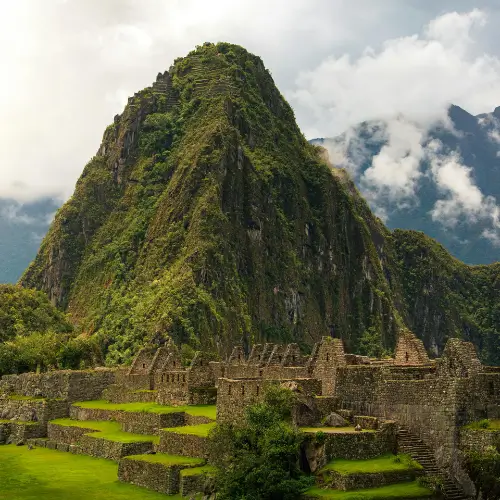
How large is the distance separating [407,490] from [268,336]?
141 m

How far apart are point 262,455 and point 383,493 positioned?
13.8 feet

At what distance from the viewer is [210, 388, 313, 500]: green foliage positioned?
2464cm

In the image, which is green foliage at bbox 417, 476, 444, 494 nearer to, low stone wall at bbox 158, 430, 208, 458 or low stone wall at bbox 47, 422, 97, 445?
low stone wall at bbox 158, 430, 208, 458

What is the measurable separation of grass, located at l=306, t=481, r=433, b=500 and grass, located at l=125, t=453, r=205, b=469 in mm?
7409

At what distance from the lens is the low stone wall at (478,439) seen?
22797mm

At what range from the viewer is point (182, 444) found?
32000 mm

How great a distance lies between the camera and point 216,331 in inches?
5463

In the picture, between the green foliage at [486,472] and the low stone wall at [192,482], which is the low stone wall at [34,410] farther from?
the green foliage at [486,472]

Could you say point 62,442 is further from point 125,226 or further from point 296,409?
point 125,226

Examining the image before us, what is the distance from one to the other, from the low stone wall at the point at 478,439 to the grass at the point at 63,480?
34.7 ft

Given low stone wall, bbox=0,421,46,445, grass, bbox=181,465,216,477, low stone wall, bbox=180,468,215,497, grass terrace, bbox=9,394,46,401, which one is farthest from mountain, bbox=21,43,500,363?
low stone wall, bbox=180,468,215,497

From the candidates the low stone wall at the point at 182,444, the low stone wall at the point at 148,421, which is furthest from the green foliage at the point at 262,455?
the low stone wall at the point at 148,421

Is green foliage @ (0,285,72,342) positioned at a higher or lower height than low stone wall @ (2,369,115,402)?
higher

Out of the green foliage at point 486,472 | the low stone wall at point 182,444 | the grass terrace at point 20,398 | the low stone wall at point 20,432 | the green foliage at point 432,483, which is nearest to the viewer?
the green foliage at point 486,472
